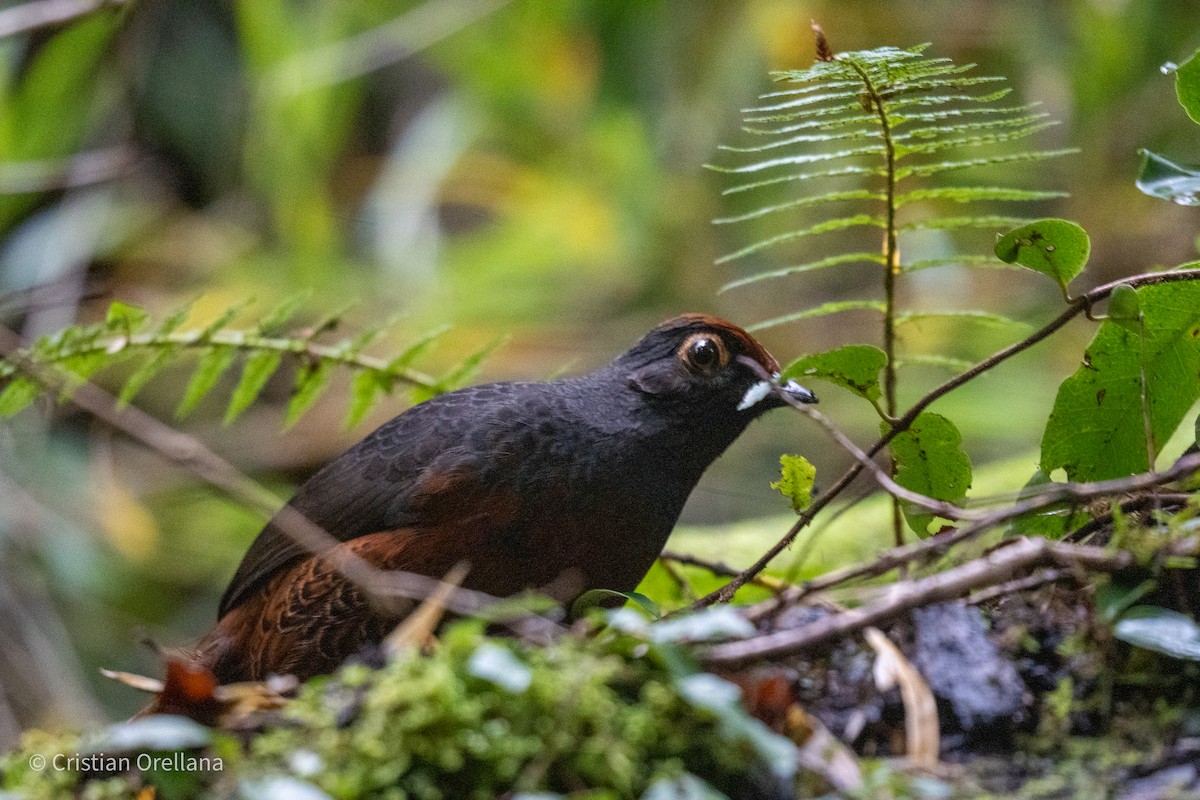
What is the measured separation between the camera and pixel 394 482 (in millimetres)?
3055

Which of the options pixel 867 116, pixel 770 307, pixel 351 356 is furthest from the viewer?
pixel 770 307

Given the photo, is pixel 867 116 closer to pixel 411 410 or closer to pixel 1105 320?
pixel 1105 320

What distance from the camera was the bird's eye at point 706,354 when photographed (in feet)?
10.4

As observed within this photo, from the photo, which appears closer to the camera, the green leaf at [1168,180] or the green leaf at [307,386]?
the green leaf at [1168,180]

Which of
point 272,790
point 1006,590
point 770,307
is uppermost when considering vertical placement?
point 272,790

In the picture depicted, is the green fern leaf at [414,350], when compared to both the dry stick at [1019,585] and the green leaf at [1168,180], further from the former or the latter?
the green leaf at [1168,180]

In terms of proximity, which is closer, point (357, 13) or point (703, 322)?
point (703, 322)

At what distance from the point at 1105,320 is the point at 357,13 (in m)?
6.36

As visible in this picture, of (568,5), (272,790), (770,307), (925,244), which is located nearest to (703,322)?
(272,790)

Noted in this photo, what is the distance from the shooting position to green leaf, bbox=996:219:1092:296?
2.06 m

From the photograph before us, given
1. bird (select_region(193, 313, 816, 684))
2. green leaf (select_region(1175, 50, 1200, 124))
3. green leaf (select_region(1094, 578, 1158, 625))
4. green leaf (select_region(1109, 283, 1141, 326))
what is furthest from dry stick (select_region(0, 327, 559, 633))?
green leaf (select_region(1175, 50, 1200, 124))

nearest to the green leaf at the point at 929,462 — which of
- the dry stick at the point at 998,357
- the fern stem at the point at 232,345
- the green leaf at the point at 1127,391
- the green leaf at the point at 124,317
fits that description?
the dry stick at the point at 998,357

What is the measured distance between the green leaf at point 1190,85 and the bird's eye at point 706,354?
1.32m

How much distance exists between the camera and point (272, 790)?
1.53m
